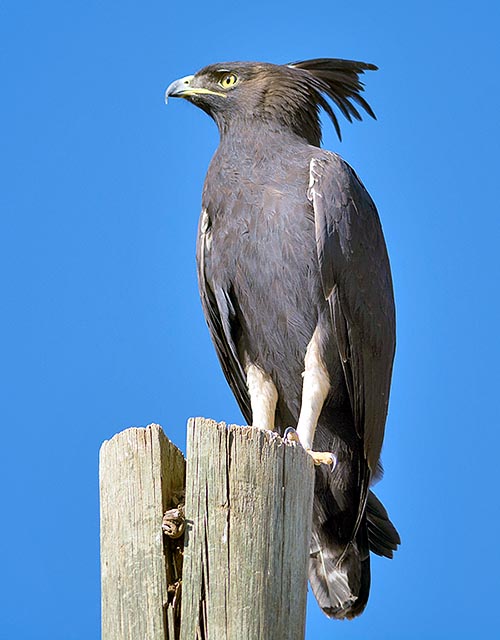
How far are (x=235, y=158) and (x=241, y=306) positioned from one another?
823 millimetres

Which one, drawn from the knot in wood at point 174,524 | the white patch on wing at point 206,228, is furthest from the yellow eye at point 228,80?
the knot in wood at point 174,524

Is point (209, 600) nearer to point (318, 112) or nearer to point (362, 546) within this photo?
point (362, 546)

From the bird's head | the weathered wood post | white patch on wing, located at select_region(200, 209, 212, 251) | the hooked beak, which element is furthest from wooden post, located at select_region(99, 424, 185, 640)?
the hooked beak

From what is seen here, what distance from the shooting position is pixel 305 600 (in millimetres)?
3764

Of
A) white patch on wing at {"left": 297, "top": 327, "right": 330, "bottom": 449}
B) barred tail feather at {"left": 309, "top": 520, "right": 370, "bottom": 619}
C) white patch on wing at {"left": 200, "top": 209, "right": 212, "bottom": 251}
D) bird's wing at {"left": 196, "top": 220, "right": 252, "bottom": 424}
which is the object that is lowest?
barred tail feather at {"left": 309, "top": 520, "right": 370, "bottom": 619}

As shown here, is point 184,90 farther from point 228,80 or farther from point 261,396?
point 261,396

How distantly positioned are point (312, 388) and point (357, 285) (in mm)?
588

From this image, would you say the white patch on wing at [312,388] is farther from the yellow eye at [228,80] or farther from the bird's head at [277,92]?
the yellow eye at [228,80]

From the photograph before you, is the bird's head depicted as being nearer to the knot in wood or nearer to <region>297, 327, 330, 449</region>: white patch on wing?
<region>297, 327, 330, 449</region>: white patch on wing

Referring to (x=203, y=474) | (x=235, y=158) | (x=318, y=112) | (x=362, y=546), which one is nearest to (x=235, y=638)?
(x=203, y=474)

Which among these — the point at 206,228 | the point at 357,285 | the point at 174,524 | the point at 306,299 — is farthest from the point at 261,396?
the point at 174,524

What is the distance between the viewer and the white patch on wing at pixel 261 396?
5.90 m

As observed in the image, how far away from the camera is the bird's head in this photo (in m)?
6.13

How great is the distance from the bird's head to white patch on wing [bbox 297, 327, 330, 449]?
130cm
